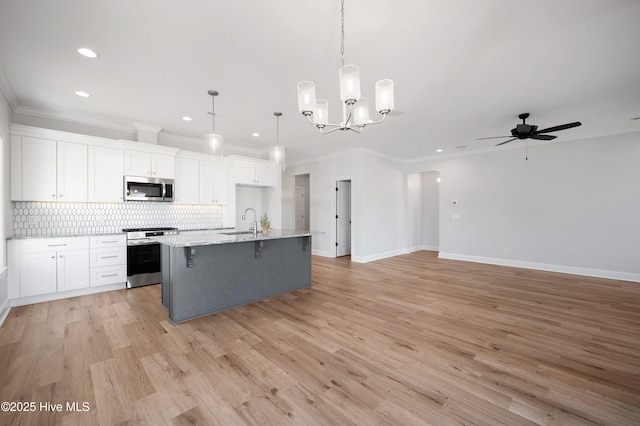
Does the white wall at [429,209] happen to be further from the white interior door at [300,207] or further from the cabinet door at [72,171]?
the cabinet door at [72,171]

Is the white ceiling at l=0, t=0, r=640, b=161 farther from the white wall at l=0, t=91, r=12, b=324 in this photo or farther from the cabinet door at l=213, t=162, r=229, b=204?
the cabinet door at l=213, t=162, r=229, b=204

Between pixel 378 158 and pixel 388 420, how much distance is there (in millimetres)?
6152

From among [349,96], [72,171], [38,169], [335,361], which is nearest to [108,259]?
[72,171]

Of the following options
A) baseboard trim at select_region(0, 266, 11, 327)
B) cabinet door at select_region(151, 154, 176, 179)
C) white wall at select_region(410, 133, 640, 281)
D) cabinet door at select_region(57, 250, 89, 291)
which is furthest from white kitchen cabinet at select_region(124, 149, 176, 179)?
white wall at select_region(410, 133, 640, 281)

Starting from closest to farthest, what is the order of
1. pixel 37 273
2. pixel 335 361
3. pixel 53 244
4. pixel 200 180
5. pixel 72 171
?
pixel 335 361 < pixel 37 273 < pixel 53 244 < pixel 72 171 < pixel 200 180

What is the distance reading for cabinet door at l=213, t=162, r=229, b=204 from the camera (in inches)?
223

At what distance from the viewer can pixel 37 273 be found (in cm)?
363

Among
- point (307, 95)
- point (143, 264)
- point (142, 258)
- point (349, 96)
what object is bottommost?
point (143, 264)

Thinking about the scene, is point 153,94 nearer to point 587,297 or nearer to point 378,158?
point 378,158

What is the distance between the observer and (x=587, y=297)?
12.9ft

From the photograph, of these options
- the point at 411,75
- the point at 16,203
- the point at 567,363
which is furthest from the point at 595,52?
the point at 16,203

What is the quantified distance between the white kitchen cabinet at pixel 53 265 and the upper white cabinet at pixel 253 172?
2.87 m

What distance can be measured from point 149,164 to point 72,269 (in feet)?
6.47

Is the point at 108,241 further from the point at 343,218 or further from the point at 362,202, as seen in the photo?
the point at 343,218
